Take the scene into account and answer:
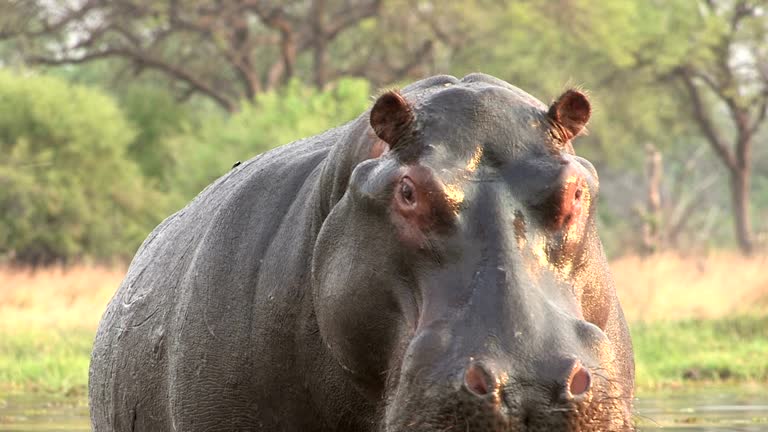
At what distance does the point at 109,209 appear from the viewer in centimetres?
3225

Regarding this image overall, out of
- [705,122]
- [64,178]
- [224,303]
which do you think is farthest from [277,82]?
[224,303]

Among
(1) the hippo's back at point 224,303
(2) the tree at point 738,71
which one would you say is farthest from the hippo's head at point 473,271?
(2) the tree at point 738,71

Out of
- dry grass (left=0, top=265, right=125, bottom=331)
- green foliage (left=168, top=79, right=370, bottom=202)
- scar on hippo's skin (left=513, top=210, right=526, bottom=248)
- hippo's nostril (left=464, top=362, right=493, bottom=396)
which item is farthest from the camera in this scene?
green foliage (left=168, top=79, right=370, bottom=202)

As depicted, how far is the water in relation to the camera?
8.23 m

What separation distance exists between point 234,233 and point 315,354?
60 cm

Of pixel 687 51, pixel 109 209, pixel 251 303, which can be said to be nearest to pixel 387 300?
pixel 251 303

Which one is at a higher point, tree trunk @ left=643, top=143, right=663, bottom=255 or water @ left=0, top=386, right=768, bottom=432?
water @ left=0, top=386, right=768, bottom=432

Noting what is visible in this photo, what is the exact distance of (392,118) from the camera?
3.45 metres

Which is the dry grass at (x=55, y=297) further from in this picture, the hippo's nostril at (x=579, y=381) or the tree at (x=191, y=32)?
the hippo's nostril at (x=579, y=381)

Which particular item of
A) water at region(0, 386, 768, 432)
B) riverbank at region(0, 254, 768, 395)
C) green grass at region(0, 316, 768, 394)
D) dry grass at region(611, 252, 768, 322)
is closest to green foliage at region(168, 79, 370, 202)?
riverbank at region(0, 254, 768, 395)

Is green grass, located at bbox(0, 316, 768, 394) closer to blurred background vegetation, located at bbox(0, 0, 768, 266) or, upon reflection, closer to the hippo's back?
the hippo's back

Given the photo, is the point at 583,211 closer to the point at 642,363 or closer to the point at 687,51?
the point at 642,363

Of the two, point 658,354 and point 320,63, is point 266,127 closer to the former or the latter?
point 320,63

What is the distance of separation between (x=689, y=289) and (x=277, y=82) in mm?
24786
